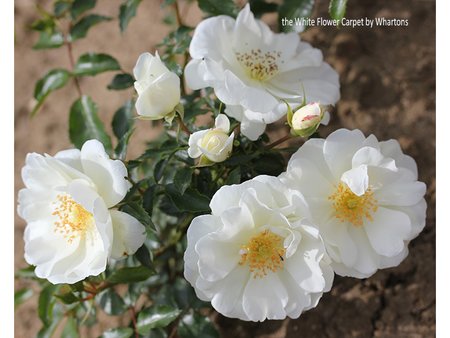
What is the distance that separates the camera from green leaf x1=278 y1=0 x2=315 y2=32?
5.11 ft

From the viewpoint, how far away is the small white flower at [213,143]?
110 centimetres

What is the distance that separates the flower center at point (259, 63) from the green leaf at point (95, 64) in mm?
434

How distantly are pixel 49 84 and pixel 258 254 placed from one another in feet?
2.89

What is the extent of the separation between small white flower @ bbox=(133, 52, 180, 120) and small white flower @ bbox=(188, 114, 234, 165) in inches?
3.7

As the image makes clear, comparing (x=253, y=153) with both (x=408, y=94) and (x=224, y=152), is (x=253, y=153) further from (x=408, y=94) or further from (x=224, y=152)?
(x=408, y=94)

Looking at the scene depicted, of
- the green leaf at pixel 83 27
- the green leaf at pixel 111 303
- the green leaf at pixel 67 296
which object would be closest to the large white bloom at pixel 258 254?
the green leaf at pixel 67 296

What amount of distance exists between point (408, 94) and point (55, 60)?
1351 mm

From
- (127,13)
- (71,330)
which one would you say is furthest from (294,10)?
(71,330)

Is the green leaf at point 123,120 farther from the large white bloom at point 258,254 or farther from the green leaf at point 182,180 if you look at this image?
the large white bloom at point 258,254

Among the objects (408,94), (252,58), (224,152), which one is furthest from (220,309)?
(408,94)

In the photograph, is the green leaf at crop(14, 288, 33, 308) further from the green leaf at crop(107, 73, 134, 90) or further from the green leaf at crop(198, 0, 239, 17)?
the green leaf at crop(198, 0, 239, 17)

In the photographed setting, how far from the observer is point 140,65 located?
1.16m

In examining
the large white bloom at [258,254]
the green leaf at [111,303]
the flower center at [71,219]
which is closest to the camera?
the large white bloom at [258,254]

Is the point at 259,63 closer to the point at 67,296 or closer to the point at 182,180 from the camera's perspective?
the point at 182,180
